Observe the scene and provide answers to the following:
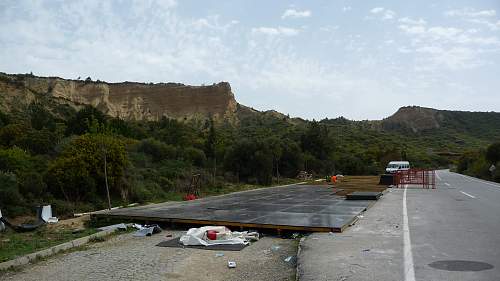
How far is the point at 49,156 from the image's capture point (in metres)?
24.8

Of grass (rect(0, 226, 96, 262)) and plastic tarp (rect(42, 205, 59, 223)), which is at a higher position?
plastic tarp (rect(42, 205, 59, 223))

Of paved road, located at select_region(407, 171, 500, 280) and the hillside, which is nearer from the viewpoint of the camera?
paved road, located at select_region(407, 171, 500, 280)

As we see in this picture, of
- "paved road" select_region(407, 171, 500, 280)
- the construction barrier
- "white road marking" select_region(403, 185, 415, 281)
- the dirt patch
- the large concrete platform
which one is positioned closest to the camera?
"white road marking" select_region(403, 185, 415, 281)

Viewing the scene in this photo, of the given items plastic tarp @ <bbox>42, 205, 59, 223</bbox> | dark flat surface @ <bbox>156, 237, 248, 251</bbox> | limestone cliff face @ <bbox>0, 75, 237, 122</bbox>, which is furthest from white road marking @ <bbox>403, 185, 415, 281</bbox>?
limestone cliff face @ <bbox>0, 75, 237, 122</bbox>

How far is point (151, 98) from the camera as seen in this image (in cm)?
9500

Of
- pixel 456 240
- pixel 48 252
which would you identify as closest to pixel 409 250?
pixel 456 240

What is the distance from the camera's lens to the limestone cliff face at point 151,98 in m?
87.4

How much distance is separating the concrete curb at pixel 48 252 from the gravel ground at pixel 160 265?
265 mm

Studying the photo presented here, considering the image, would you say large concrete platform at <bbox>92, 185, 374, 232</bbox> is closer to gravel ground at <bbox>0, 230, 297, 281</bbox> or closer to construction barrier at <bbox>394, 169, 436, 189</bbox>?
gravel ground at <bbox>0, 230, 297, 281</bbox>

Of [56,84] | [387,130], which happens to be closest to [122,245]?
[56,84]

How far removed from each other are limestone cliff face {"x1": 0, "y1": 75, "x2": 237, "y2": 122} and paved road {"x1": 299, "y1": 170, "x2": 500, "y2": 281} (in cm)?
7647

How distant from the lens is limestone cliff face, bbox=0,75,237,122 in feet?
287

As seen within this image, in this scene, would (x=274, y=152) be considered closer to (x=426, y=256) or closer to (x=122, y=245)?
(x=122, y=245)

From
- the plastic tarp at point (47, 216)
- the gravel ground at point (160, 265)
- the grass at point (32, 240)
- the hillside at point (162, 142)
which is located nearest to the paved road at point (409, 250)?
the gravel ground at point (160, 265)
